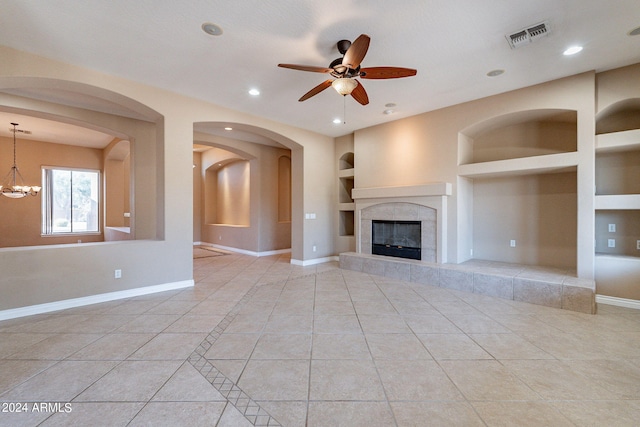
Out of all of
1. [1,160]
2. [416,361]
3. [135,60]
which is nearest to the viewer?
[416,361]

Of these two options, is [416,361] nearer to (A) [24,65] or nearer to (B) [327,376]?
(B) [327,376]

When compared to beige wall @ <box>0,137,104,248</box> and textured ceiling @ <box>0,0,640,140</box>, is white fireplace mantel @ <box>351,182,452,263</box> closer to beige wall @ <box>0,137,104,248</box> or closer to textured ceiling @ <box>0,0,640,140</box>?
textured ceiling @ <box>0,0,640,140</box>

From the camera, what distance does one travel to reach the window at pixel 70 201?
7.88m

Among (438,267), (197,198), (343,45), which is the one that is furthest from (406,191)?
(197,198)

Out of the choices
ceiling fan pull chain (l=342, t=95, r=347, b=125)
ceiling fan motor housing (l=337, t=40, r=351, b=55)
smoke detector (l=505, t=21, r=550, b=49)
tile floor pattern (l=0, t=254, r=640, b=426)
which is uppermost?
ceiling fan pull chain (l=342, t=95, r=347, b=125)

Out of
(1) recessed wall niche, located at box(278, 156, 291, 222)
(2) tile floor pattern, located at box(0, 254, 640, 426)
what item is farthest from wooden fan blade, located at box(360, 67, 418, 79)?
(1) recessed wall niche, located at box(278, 156, 291, 222)

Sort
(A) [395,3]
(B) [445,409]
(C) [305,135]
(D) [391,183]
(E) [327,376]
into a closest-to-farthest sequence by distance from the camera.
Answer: (B) [445,409]
(E) [327,376]
(A) [395,3]
(D) [391,183]
(C) [305,135]

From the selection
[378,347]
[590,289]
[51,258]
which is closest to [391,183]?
[590,289]

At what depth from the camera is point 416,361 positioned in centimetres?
225

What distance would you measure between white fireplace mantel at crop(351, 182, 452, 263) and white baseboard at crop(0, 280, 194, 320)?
3.49 m

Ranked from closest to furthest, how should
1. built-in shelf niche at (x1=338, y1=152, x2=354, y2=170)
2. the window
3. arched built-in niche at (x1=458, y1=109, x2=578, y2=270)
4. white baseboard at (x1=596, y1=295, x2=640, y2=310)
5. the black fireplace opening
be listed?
white baseboard at (x1=596, y1=295, x2=640, y2=310) < arched built-in niche at (x1=458, y1=109, x2=578, y2=270) < the black fireplace opening < built-in shelf niche at (x1=338, y1=152, x2=354, y2=170) < the window

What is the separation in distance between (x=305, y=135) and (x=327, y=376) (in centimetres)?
518

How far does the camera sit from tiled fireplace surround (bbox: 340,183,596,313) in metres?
3.48

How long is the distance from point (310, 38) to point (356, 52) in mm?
681
